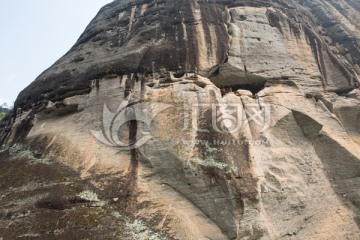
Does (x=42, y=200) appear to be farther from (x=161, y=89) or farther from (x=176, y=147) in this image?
(x=161, y=89)

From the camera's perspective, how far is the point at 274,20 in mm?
19609

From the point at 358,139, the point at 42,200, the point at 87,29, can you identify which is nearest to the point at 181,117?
the point at 42,200

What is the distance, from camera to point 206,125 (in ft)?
43.8

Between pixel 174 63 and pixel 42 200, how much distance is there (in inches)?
331

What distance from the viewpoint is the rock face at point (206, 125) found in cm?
1166
